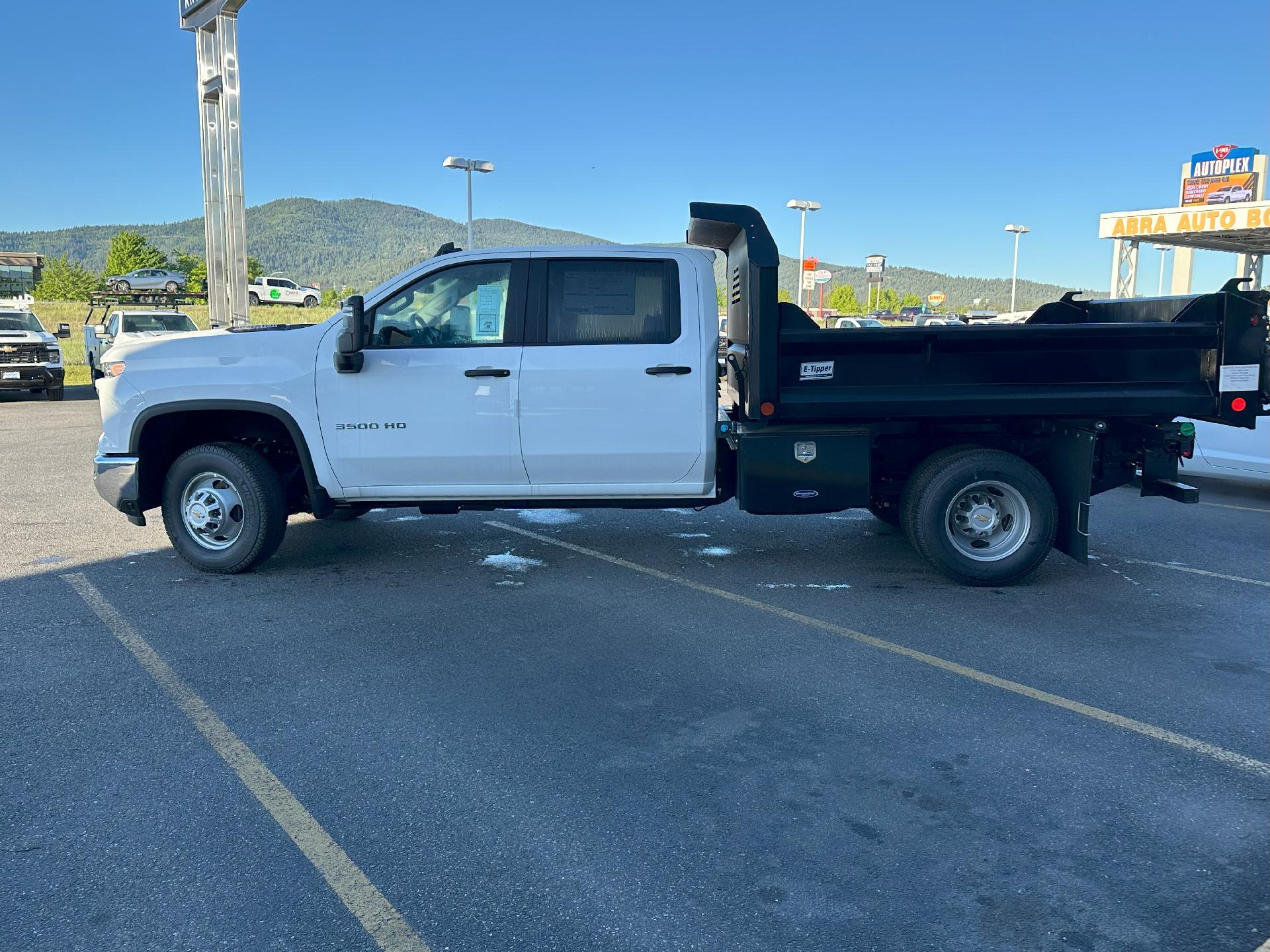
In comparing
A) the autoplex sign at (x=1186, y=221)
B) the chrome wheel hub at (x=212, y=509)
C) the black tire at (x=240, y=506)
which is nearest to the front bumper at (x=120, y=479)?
the black tire at (x=240, y=506)

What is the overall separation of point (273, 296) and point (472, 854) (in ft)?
208

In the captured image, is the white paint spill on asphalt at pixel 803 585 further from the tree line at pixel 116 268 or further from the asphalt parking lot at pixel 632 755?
the tree line at pixel 116 268

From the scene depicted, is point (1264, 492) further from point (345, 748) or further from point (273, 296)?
point (273, 296)

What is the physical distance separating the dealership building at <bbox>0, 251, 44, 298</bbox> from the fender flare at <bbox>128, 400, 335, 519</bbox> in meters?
56.8

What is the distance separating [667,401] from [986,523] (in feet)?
7.28

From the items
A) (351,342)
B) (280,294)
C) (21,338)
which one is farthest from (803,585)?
(280,294)

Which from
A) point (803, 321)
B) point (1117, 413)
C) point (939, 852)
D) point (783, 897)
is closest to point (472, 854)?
point (783, 897)

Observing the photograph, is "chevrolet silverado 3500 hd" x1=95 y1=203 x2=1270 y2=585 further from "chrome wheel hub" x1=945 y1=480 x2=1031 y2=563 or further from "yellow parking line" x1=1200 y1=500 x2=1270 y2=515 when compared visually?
"yellow parking line" x1=1200 y1=500 x2=1270 y2=515

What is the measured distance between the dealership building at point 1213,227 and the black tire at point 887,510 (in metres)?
13.6

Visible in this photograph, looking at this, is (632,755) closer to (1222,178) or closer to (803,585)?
(803,585)

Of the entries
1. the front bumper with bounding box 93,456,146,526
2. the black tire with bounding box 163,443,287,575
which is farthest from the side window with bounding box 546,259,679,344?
the front bumper with bounding box 93,456,146,526

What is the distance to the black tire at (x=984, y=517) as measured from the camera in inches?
255

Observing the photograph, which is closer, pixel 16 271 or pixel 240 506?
pixel 240 506

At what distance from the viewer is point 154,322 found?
2264 centimetres
